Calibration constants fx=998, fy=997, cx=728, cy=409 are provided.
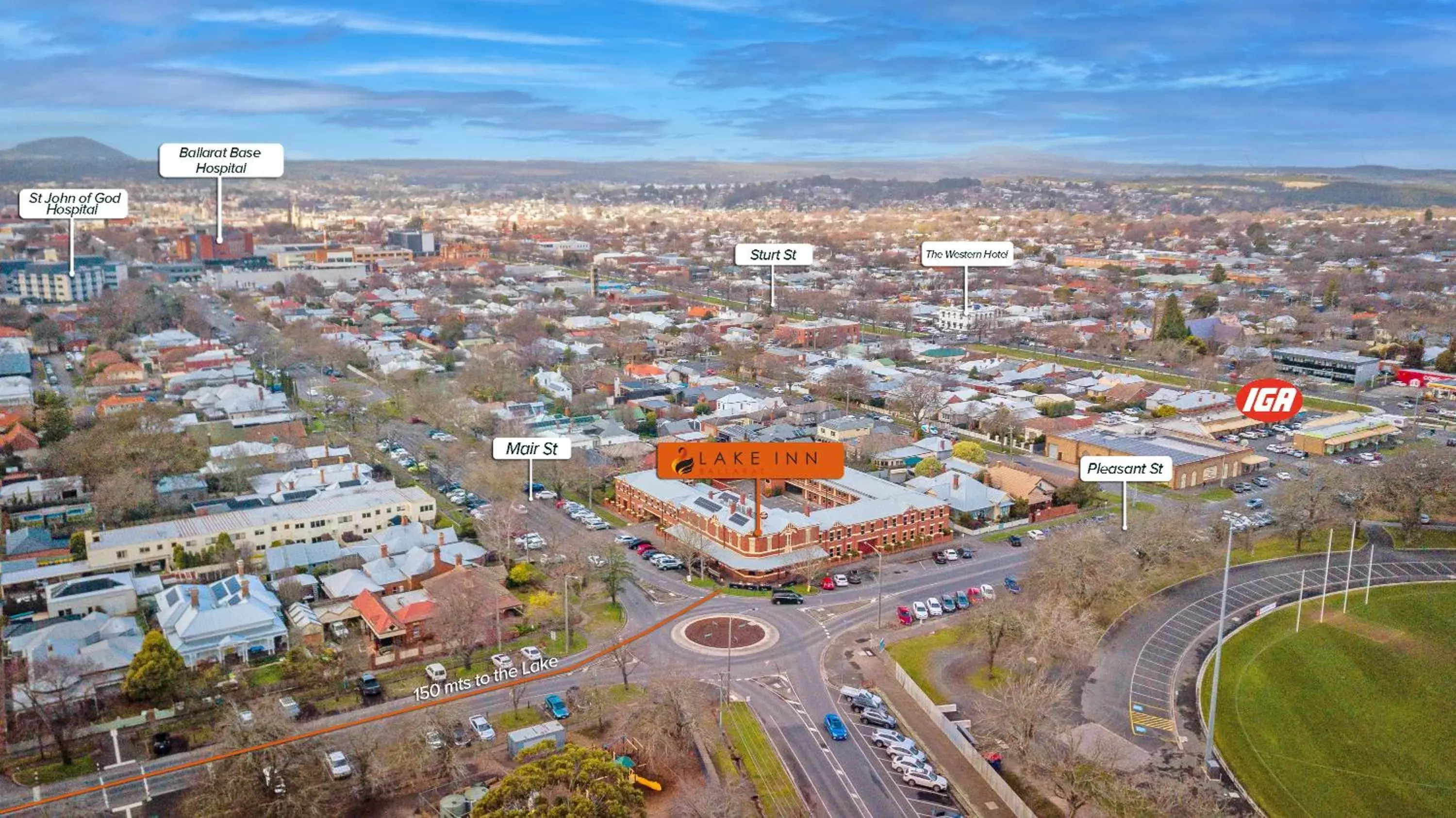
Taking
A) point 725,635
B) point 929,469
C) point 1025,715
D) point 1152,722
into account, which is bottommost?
point 1152,722

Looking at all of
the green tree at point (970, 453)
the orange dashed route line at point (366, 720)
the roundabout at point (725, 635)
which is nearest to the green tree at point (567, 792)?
the orange dashed route line at point (366, 720)

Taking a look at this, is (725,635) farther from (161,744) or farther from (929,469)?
(929,469)

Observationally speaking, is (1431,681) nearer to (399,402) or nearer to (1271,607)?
(1271,607)

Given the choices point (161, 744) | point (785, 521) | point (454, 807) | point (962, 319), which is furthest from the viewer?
point (962, 319)

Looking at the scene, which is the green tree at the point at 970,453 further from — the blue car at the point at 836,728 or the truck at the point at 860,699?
the blue car at the point at 836,728

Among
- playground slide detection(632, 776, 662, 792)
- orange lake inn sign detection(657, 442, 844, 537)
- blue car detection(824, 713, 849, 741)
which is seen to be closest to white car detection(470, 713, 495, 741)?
playground slide detection(632, 776, 662, 792)

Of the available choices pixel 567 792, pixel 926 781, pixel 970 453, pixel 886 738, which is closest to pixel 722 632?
pixel 886 738
